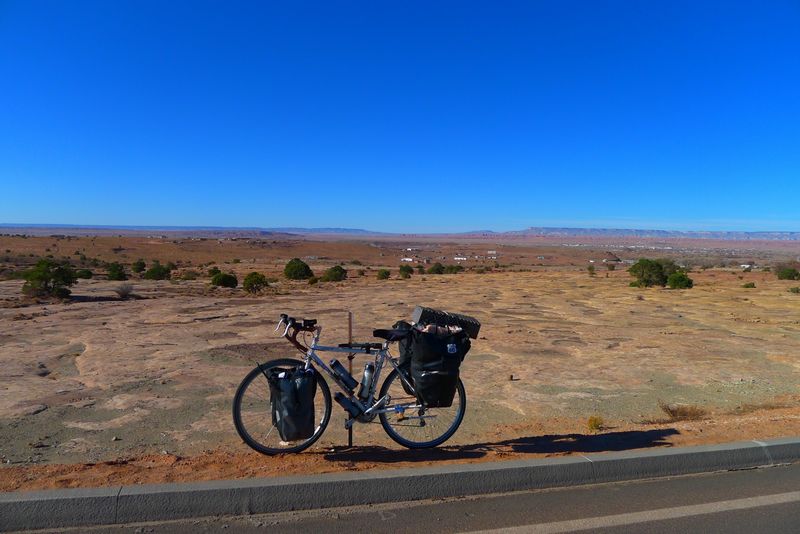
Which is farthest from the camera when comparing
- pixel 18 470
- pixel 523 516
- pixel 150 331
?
pixel 150 331

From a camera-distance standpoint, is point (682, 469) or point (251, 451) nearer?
point (682, 469)

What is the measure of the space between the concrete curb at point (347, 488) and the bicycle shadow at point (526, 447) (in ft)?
1.17

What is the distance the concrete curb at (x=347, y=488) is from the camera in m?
4.14

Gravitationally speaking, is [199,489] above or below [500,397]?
above

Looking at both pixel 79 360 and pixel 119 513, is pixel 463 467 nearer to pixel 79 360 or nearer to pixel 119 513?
pixel 119 513

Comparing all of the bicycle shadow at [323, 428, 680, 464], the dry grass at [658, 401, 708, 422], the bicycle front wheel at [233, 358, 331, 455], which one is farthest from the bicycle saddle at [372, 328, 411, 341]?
the dry grass at [658, 401, 708, 422]

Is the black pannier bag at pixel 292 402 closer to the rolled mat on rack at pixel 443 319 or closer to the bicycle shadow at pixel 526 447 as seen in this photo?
the bicycle shadow at pixel 526 447

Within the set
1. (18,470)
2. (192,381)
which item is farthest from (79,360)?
(18,470)

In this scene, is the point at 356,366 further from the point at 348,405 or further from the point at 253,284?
the point at 253,284

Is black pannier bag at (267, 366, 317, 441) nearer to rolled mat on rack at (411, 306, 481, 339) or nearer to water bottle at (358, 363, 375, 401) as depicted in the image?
water bottle at (358, 363, 375, 401)

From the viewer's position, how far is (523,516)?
4.45m

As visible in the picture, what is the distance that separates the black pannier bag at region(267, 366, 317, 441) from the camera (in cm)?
513

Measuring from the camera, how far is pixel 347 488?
458cm

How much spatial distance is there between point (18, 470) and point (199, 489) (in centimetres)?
173
